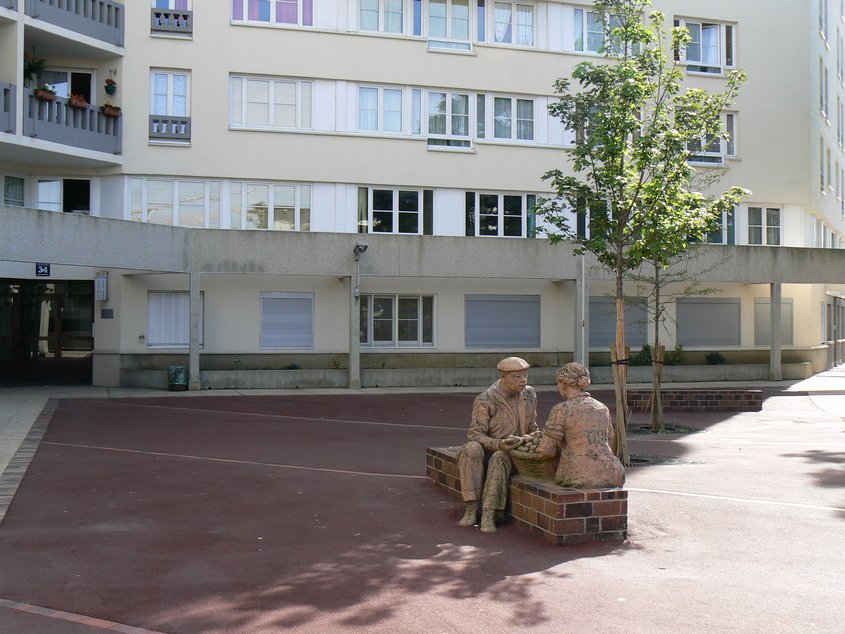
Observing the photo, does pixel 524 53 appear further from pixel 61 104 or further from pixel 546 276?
pixel 61 104

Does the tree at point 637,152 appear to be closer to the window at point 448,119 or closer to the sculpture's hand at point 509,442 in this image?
the sculpture's hand at point 509,442

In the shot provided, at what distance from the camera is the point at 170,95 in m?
25.9

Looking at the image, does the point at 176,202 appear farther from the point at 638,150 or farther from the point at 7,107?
the point at 638,150

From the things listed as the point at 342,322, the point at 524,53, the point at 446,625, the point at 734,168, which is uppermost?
the point at 524,53

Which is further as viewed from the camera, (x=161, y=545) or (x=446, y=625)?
(x=161, y=545)

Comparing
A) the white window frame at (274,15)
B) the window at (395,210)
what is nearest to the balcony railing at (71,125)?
the white window frame at (274,15)

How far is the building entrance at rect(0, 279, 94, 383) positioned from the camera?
2722cm

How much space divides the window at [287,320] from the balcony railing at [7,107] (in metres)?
7.95

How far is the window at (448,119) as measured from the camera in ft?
91.0

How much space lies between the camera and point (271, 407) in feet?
64.3

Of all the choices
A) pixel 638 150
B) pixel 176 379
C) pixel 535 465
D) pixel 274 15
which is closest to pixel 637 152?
pixel 638 150

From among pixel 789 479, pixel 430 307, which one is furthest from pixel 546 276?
pixel 789 479

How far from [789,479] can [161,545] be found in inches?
270

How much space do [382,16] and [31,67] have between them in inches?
399
